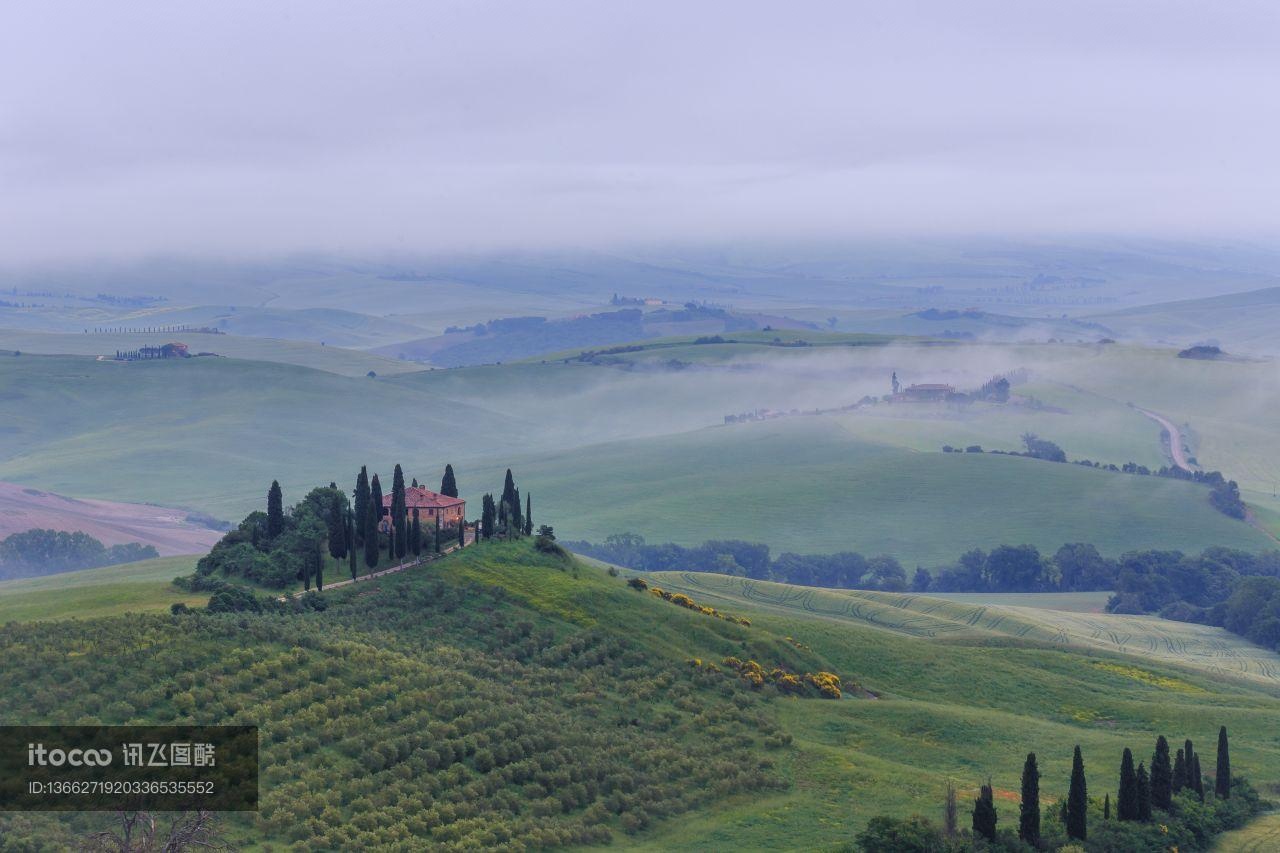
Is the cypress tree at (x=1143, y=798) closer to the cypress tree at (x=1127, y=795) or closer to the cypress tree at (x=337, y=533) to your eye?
the cypress tree at (x=1127, y=795)

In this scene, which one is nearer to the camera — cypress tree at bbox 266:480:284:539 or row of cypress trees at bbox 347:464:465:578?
row of cypress trees at bbox 347:464:465:578

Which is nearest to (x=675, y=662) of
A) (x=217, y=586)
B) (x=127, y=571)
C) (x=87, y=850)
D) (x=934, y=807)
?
(x=934, y=807)

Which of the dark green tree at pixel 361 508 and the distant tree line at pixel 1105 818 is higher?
the dark green tree at pixel 361 508

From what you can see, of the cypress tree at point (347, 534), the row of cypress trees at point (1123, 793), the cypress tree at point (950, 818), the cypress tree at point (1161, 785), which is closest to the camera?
the cypress tree at point (950, 818)

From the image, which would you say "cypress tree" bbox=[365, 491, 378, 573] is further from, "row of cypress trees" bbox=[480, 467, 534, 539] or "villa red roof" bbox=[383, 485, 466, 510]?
"row of cypress trees" bbox=[480, 467, 534, 539]

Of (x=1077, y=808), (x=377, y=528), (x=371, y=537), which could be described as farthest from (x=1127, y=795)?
(x=377, y=528)

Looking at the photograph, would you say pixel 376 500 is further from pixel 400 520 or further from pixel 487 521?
pixel 487 521

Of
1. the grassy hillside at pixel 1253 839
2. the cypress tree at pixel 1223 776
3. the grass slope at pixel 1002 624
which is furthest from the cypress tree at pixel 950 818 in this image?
the grass slope at pixel 1002 624

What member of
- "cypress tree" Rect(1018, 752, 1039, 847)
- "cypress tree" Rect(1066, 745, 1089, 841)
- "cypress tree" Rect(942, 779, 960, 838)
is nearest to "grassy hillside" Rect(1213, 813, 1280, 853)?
"cypress tree" Rect(1066, 745, 1089, 841)
